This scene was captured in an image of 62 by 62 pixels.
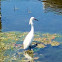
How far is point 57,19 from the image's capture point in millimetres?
17891

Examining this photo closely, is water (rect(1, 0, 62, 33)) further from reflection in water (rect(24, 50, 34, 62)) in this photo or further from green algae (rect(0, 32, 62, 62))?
reflection in water (rect(24, 50, 34, 62))

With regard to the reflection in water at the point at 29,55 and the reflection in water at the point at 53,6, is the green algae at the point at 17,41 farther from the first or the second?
the reflection in water at the point at 53,6

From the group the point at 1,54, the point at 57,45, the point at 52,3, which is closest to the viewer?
the point at 1,54

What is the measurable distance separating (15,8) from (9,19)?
3095mm

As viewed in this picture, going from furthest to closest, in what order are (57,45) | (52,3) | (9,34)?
(52,3) < (9,34) < (57,45)

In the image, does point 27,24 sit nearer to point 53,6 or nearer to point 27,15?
point 27,15

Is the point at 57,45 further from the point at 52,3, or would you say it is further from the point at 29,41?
the point at 52,3

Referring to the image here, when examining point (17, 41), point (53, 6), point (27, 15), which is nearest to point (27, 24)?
point (27, 15)

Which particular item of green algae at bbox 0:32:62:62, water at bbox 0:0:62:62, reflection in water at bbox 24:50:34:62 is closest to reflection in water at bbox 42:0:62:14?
water at bbox 0:0:62:62

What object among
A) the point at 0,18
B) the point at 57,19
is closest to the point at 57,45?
the point at 57,19

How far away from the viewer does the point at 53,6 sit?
71.6 ft

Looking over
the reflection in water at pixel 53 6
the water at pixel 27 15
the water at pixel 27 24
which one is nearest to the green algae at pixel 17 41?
the water at pixel 27 24

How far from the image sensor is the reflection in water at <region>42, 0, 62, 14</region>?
67.2 feet

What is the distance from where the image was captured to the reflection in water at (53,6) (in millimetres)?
20495
